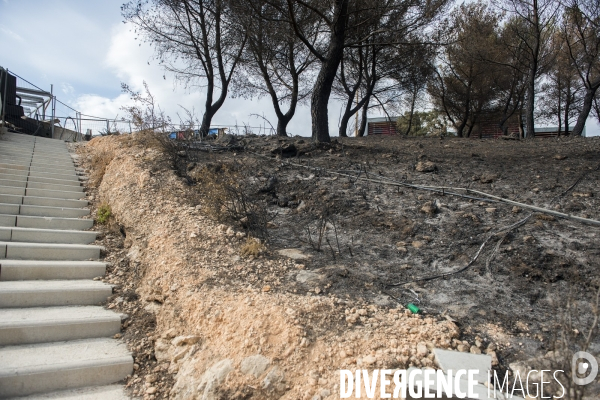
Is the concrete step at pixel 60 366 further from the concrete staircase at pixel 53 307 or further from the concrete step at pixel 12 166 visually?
the concrete step at pixel 12 166

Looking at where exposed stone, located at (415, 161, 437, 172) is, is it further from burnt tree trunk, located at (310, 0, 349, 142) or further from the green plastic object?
the green plastic object

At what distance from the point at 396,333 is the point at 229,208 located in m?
2.52

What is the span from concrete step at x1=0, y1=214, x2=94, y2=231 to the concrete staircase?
0.01 meters

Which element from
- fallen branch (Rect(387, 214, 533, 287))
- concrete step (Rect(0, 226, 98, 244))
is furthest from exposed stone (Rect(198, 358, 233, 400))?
concrete step (Rect(0, 226, 98, 244))

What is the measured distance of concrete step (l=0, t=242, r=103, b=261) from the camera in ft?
14.7

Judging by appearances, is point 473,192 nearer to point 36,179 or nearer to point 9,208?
point 9,208

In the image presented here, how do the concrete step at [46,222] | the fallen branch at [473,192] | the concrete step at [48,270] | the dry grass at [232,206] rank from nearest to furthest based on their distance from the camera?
1. the fallen branch at [473,192]
2. the concrete step at [48,270]
3. the dry grass at [232,206]
4. the concrete step at [46,222]

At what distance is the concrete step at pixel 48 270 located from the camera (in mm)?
4145

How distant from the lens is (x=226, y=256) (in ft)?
13.3

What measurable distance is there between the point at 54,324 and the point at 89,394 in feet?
2.48

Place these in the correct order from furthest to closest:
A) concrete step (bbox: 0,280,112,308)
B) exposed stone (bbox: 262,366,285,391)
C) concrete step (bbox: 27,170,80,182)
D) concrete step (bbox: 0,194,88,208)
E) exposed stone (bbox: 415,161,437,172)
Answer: concrete step (bbox: 27,170,80,182)
exposed stone (bbox: 415,161,437,172)
concrete step (bbox: 0,194,88,208)
concrete step (bbox: 0,280,112,308)
exposed stone (bbox: 262,366,285,391)

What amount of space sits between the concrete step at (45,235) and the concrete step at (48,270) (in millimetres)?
603

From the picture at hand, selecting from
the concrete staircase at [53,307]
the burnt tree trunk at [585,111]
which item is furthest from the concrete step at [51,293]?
the burnt tree trunk at [585,111]

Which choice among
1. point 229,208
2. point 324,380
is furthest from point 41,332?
point 324,380
